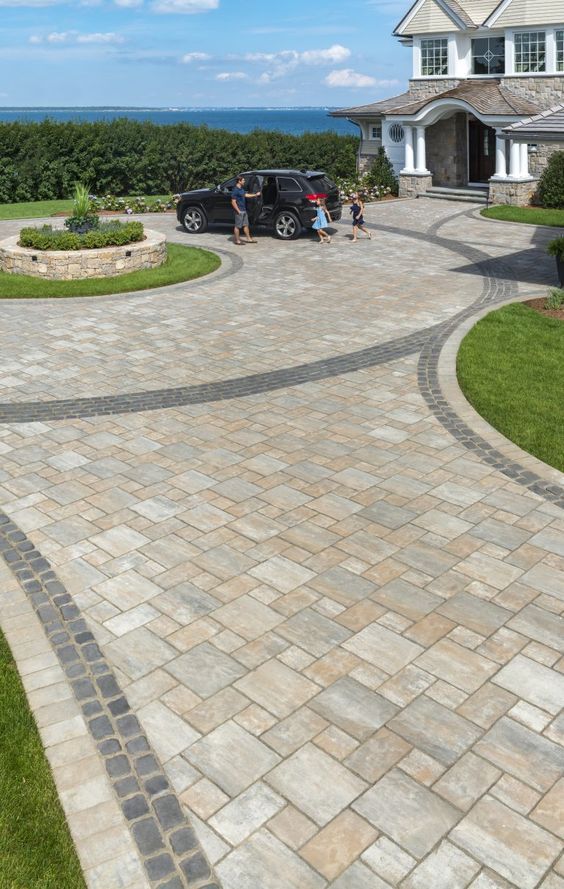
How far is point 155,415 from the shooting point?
440 inches

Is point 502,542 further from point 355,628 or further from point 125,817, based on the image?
point 125,817

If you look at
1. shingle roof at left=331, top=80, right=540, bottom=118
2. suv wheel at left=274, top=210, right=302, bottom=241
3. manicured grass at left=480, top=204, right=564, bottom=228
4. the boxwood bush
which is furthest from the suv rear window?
shingle roof at left=331, top=80, right=540, bottom=118

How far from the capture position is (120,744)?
5.53 metres

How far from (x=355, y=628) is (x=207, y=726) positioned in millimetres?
1533

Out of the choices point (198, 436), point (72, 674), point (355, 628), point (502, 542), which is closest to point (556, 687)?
point (355, 628)

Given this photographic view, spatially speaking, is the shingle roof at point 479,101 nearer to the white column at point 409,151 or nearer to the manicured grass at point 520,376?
the white column at point 409,151

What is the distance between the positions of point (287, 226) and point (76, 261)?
7.25 meters

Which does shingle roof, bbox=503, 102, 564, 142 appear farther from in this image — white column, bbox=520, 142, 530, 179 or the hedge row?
the hedge row

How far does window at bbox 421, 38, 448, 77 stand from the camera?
34656mm

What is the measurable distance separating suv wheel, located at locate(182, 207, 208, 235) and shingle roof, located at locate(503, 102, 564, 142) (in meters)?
10.9

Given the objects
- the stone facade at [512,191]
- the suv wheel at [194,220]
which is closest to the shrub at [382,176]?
the stone facade at [512,191]

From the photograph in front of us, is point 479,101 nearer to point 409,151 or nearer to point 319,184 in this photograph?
point 409,151

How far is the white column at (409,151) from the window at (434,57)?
3614 millimetres

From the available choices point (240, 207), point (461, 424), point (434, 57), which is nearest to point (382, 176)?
point (434, 57)
